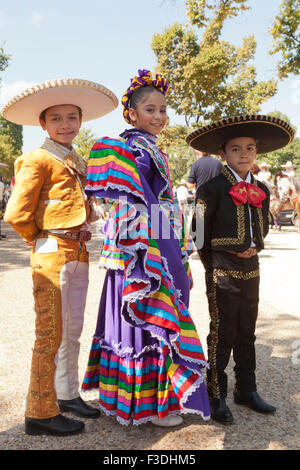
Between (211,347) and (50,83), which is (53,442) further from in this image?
(50,83)

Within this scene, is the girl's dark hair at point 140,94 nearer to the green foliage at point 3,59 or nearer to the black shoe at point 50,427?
the black shoe at point 50,427

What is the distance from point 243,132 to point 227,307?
1177mm

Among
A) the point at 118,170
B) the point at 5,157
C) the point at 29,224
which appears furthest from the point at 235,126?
the point at 5,157

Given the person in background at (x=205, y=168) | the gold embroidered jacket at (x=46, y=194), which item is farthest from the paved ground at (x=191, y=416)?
the person in background at (x=205, y=168)

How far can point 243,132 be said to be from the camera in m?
2.76

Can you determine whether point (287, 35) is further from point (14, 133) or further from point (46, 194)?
point (14, 133)

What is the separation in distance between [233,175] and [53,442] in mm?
1993

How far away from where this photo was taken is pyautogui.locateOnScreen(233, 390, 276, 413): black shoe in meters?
2.69

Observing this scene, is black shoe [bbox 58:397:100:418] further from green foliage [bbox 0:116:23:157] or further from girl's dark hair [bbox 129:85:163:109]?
green foliage [bbox 0:116:23:157]

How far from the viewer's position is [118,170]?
2232 mm

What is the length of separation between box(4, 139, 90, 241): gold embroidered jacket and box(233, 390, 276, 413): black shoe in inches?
63.7

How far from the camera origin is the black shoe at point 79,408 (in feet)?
8.61
